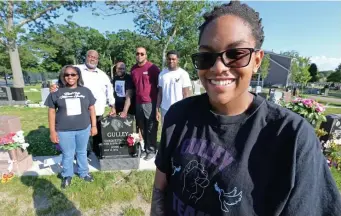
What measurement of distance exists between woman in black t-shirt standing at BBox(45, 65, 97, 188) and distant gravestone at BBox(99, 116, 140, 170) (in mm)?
563

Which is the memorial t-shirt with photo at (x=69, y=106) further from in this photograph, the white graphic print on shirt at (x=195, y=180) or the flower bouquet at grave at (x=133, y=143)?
the white graphic print on shirt at (x=195, y=180)

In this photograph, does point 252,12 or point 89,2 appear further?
point 89,2

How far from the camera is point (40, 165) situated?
182 inches

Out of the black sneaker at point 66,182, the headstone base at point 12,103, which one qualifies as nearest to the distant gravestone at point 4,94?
the headstone base at point 12,103

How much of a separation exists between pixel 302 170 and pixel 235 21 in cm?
69

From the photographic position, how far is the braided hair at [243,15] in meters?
1.01

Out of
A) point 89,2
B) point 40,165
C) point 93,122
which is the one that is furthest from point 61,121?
point 89,2

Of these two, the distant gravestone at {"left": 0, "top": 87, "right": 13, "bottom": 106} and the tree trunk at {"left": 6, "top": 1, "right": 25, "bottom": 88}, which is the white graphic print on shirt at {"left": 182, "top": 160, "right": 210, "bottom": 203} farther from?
the tree trunk at {"left": 6, "top": 1, "right": 25, "bottom": 88}

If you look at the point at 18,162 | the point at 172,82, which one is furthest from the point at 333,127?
the point at 18,162

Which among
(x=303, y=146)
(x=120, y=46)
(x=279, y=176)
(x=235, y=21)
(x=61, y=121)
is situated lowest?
(x=61, y=121)

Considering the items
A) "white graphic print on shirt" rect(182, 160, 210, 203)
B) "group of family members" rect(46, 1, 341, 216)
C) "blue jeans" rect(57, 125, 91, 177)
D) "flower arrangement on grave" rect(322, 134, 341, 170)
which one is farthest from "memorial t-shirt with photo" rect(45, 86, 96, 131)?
"flower arrangement on grave" rect(322, 134, 341, 170)

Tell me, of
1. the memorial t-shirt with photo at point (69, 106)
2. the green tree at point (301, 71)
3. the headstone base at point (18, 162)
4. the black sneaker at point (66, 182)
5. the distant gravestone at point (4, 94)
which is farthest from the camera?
the green tree at point (301, 71)

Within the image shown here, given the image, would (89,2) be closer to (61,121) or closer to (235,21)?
(61,121)

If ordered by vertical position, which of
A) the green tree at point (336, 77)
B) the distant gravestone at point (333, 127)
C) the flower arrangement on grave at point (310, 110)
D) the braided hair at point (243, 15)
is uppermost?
the braided hair at point (243, 15)
